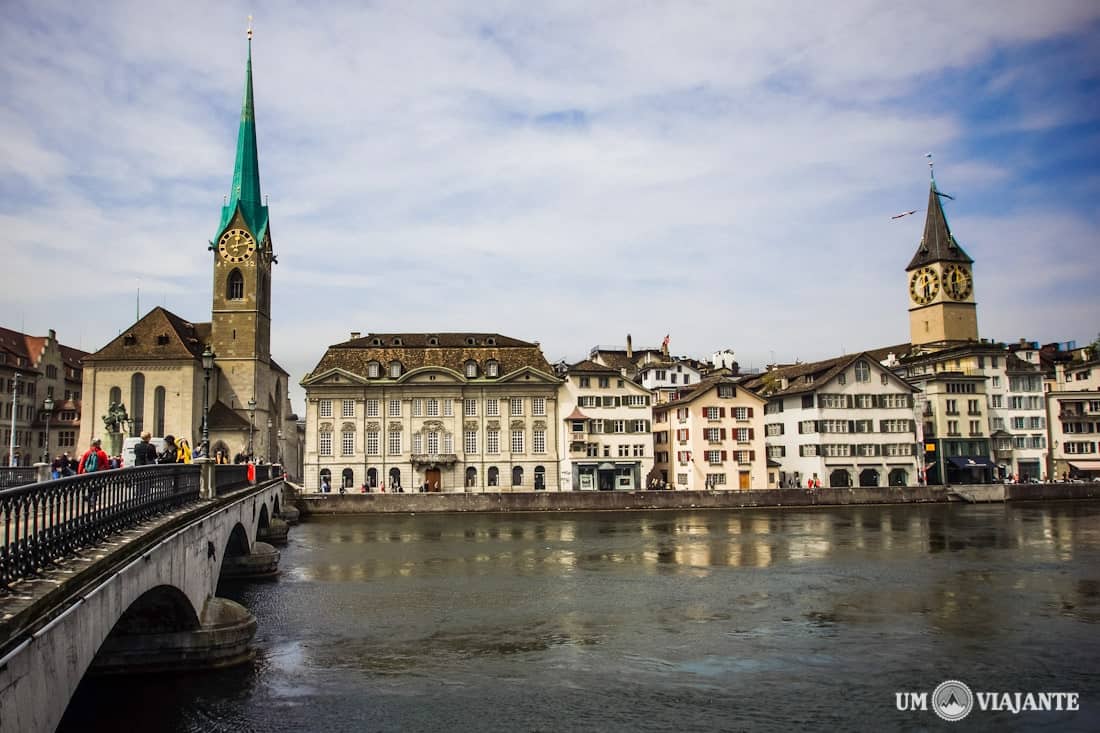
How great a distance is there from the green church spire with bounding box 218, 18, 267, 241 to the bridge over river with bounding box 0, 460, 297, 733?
201 ft

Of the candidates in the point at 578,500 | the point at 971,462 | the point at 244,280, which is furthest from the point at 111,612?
the point at 971,462

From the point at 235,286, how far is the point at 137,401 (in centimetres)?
1326

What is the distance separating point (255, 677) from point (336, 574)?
54.7ft

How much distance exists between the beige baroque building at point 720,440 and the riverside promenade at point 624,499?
6.78 meters

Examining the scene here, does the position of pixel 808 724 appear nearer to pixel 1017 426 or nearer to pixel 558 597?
pixel 558 597

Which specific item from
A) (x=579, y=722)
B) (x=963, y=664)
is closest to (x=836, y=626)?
(x=963, y=664)

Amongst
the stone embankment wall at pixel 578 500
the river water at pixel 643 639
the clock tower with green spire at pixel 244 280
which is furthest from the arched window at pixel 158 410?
the river water at pixel 643 639

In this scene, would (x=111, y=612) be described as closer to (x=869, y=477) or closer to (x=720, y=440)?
(x=720, y=440)

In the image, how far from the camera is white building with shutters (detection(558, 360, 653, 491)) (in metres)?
77.8

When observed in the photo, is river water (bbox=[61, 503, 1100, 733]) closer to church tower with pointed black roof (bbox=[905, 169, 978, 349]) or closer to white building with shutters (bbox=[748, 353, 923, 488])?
white building with shutters (bbox=[748, 353, 923, 488])

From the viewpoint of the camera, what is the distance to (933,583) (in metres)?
32.5

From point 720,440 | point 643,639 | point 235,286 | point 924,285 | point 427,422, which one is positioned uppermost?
point 924,285

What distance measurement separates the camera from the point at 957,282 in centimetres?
10575

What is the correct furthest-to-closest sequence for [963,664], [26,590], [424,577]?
1. [424,577]
2. [963,664]
3. [26,590]
